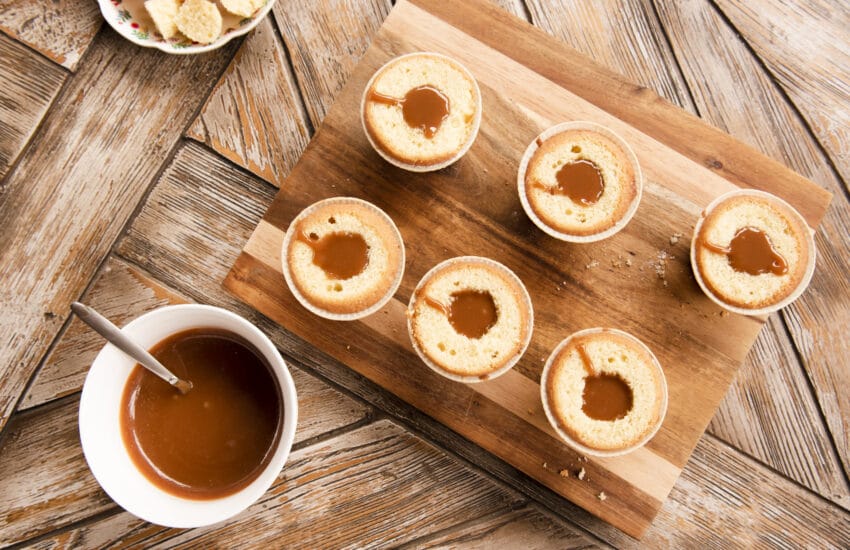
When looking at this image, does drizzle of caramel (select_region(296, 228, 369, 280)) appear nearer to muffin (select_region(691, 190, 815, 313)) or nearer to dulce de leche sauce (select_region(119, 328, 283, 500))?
dulce de leche sauce (select_region(119, 328, 283, 500))

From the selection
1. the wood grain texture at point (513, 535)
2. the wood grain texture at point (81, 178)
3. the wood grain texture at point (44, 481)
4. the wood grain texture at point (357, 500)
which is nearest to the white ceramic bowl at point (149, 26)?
the wood grain texture at point (81, 178)

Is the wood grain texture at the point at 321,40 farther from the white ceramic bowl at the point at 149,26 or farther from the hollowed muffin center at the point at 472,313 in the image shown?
the hollowed muffin center at the point at 472,313

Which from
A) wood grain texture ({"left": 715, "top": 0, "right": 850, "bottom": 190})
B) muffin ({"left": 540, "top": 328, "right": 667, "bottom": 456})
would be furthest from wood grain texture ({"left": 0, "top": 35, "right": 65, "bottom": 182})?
wood grain texture ({"left": 715, "top": 0, "right": 850, "bottom": 190})

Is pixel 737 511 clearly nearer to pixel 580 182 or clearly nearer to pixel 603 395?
pixel 603 395

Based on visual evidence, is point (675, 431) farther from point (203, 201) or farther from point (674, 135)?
point (203, 201)

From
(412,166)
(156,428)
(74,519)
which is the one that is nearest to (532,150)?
(412,166)

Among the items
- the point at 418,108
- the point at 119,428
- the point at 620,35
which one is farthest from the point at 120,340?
the point at 620,35

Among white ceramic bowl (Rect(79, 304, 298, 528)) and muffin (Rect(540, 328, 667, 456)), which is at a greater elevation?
muffin (Rect(540, 328, 667, 456))
